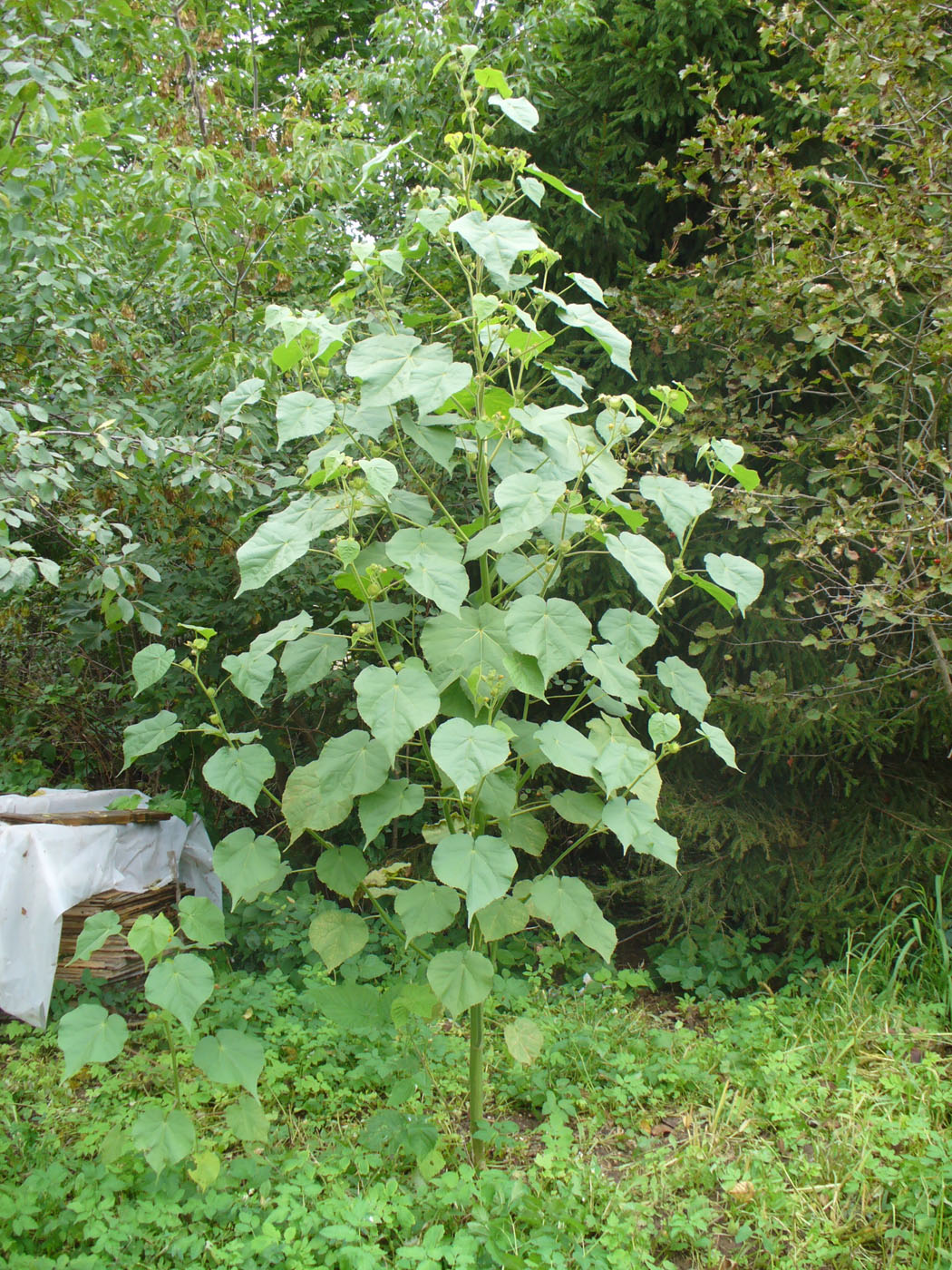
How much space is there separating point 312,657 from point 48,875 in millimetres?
1513

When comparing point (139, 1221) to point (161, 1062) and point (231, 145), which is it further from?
point (231, 145)

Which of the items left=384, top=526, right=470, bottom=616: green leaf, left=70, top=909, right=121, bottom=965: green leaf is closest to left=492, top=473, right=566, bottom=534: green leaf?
left=384, top=526, right=470, bottom=616: green leaf

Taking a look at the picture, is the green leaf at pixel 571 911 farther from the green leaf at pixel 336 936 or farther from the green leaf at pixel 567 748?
the green leaf at pixel 336 936

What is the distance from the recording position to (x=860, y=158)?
3088 mm

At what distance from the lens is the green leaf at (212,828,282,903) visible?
1.65 m

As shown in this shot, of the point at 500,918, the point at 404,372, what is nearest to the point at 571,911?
the point at 500,918

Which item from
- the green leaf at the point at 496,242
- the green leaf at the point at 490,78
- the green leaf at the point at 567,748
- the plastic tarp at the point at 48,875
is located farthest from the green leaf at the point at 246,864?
the green leaf at the point at 490,78

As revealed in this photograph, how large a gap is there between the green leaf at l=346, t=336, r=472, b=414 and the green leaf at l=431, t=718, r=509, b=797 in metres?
0.53

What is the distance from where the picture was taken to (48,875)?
105 inches

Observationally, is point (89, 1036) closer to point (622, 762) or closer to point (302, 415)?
point (622, 762)

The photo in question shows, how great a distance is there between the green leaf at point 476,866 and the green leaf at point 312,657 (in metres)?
0.43

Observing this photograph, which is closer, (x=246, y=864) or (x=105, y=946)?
(x=246, y=864)

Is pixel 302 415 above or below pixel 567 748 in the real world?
above

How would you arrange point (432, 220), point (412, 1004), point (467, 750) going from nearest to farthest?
point (467, 750), point (432, 220), point (412, 1004)
